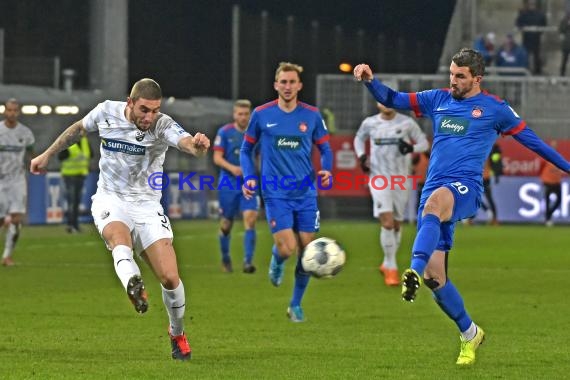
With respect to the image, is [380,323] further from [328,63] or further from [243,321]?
[328,63]

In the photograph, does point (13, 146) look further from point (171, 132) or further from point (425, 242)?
point (425, 242)

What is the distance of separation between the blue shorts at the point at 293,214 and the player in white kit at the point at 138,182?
3.05m

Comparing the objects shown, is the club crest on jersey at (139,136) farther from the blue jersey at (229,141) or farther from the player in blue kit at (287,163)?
the blue jersey at (229,141)

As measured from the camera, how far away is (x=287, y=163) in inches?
508

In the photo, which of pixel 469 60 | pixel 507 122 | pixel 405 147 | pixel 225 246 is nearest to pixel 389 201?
pixel 405 147

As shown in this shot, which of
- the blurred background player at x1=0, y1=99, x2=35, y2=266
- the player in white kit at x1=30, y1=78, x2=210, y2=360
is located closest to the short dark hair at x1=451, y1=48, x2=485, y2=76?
the player in white kit at x1=30, y1=78, x2=210, y2=360

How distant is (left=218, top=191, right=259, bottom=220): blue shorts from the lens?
727 inches

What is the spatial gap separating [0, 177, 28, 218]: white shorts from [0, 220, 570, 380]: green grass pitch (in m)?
0.83

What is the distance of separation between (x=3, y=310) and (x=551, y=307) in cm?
528

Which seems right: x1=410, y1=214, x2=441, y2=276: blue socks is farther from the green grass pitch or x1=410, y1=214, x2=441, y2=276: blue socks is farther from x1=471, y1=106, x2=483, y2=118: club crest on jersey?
x1=471, y1=106, x2=483, y2=118: club crest on jersey

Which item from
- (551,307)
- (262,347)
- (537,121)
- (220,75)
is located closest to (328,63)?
(220,75)

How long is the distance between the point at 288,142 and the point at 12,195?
751 cm

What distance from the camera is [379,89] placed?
9.72 meters

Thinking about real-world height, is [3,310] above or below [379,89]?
below
